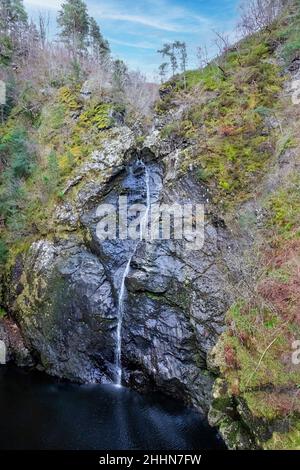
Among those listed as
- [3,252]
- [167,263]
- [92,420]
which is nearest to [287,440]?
[92,420]

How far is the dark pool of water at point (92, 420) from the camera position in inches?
426

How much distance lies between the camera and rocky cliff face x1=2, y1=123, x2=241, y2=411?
12750 mm

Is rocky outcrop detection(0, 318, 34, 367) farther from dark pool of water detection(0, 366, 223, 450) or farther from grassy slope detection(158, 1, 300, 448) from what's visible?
grassy slope detection(158, 1, 300, 448)

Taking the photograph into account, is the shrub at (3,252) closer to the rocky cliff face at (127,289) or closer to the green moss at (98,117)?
the rocky cliff face at (127,289)

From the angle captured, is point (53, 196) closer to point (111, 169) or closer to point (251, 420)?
point (111, 169)

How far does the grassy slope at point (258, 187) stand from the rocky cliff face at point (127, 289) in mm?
1360

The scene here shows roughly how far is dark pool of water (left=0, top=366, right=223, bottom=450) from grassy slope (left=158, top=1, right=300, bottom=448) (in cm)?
279

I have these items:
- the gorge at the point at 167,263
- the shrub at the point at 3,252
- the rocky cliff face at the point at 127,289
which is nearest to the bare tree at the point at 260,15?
the gorge at the point at 167,263

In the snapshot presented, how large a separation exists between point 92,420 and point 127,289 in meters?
4.83

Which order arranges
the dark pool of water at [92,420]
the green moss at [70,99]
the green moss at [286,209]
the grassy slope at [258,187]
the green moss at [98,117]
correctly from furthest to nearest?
the green moss at [70,99] → the green moss at [98,117] → the dark pool of water at [92,420] → the green moss at [286,209] → the grassy slope at [258,187]

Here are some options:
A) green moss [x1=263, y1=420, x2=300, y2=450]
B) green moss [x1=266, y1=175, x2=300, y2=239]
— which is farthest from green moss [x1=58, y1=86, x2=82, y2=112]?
green moss [x1=263, y1=420, x2=300, y2=450]

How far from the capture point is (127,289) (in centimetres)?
1454

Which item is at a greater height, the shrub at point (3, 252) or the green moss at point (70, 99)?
the green moss at point (70, 99)

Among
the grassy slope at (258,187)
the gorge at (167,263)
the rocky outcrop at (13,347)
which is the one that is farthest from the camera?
the rocky outcrop at (13,347)
